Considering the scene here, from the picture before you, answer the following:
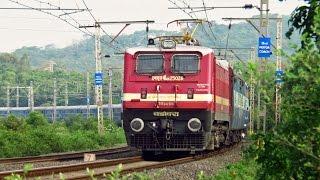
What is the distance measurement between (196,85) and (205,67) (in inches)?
A: 23.2

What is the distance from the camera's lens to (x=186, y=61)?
19875mm

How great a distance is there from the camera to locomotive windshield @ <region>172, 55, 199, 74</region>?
65.0 ft

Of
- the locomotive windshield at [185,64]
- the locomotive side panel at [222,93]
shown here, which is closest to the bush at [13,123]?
the locomotive side panel at [222,93]

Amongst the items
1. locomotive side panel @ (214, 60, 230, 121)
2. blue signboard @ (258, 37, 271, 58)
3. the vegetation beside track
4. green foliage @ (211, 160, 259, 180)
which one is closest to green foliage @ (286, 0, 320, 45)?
green foliage @ (211, 160, 259, 180)

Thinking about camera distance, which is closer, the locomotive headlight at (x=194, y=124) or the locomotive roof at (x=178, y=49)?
the locomotive headlight at (x=194, y=124)

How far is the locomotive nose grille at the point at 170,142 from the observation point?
19.7 meters

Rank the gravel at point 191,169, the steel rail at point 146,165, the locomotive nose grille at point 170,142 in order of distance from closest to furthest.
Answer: the steel rail at point 146,165
the gravel at point 191,169
the locomotive nose grille at point 170,142

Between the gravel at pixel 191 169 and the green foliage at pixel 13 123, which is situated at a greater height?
the green foliage at pixel 13 123

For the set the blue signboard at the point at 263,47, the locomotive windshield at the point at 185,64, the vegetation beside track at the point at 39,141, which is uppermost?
the blue signboard at the point at 263,47

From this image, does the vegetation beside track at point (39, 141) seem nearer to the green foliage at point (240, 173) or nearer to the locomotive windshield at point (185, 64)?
the locomotive windshield at point (185, 64)

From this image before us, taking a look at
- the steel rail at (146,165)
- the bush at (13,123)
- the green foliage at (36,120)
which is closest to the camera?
the steel rail at (146,165)

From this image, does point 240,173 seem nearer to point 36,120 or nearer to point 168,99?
point 168,99

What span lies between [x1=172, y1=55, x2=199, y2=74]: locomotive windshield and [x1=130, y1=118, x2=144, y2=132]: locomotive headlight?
1.76 meters

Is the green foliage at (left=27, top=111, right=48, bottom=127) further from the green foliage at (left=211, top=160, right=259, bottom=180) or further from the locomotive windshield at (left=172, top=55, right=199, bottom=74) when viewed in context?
the green foliage at (left=211, top=160, right=259, bottom=180)
